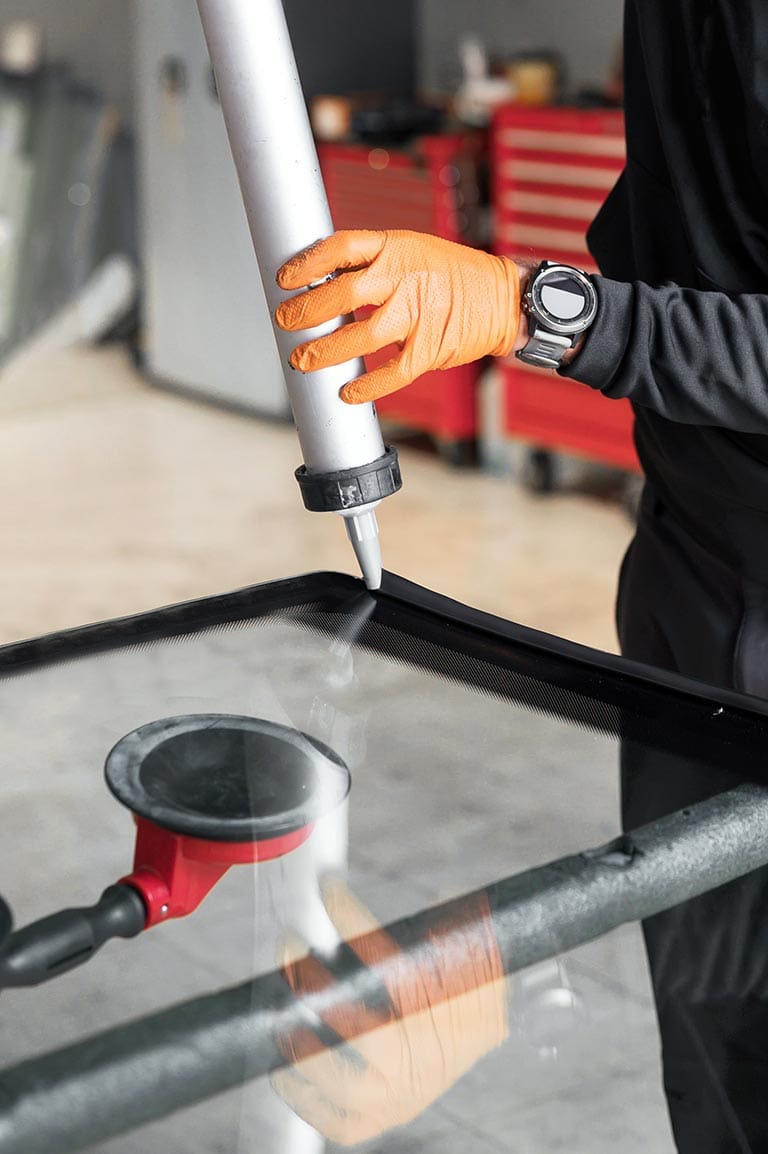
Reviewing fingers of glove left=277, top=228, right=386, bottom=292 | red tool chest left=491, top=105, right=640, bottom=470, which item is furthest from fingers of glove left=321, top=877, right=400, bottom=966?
red tool chest left=491, top=105, right=640, bottom=470

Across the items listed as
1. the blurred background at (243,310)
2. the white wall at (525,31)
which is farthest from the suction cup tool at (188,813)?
the white wall at (525,31)

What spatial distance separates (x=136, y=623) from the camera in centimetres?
103

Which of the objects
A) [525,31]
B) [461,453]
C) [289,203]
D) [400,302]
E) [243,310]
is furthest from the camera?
[243,310]

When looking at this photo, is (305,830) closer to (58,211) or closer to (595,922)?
(595,922)

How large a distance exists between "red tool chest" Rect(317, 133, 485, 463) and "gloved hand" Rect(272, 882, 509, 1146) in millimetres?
3761

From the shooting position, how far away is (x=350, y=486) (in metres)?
0.95

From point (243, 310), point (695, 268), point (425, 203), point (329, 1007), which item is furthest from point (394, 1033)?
point (243, 310)

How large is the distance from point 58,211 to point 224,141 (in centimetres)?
83

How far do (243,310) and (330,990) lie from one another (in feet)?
16.1

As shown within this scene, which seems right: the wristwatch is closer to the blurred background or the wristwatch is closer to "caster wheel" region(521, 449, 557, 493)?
the blurred background

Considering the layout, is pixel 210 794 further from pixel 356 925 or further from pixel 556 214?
pixel 556 214

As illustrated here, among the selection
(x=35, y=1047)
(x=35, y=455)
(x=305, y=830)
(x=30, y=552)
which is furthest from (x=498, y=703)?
(x=35, y=455)

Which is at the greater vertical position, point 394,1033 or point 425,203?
point 394,1033

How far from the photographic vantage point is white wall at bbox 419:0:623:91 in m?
4.78
